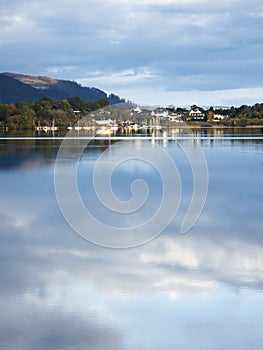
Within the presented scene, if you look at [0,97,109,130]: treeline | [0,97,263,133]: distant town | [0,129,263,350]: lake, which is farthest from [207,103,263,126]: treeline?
[0,129,263,350]: lake

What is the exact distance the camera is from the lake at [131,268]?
17.9 feet

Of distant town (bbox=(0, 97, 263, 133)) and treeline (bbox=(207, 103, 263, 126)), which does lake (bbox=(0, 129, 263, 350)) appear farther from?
treeline (bbox=(207, 103, 263, 126))

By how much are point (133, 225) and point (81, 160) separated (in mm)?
14649

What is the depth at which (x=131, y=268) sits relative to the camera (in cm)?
762

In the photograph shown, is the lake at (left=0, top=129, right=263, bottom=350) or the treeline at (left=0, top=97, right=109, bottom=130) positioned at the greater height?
the treeline at (left=0, top=97, right=109, bottom=130)

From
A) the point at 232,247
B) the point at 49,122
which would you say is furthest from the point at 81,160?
the point at 49,122

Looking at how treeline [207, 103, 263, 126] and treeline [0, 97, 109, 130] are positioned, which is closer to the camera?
treeline [0, 97, 109, 130]

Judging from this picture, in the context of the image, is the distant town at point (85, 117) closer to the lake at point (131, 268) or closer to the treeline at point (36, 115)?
the treeline at point (36, 115)

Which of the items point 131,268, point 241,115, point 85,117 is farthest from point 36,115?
point 131,268

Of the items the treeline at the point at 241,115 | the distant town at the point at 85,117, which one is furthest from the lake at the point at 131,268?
the treeline at the point at 241,115

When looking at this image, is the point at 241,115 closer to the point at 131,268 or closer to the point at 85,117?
the point at 85,117

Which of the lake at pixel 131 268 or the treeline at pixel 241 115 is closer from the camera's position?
the lake at pixel 131 268

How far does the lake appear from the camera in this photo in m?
5.46

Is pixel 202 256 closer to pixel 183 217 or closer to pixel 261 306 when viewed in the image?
pixel 261 306
